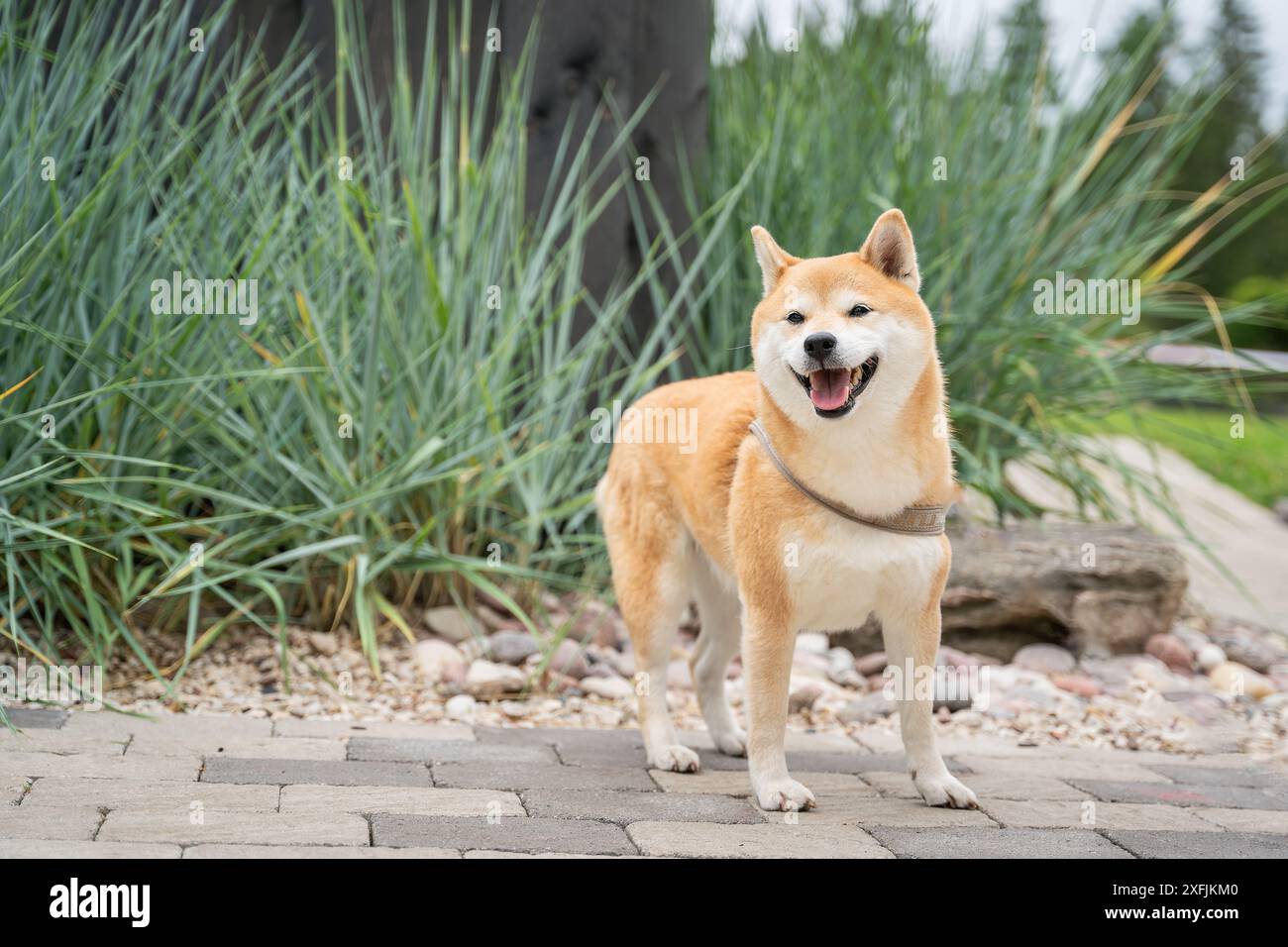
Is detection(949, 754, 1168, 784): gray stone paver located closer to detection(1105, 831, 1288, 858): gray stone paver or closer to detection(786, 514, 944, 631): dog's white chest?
detection(1105, 831, 1288, 858): gray stone paver

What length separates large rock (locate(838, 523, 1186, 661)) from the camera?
459 centimetres

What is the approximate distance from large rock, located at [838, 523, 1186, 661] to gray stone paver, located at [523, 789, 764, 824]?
77.1 inches

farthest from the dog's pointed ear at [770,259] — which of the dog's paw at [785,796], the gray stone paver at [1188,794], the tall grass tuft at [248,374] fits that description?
the gray stone paver at [1188,794]

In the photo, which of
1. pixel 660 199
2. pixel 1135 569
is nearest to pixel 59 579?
pixel 660 199

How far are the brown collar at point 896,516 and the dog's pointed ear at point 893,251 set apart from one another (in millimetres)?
476

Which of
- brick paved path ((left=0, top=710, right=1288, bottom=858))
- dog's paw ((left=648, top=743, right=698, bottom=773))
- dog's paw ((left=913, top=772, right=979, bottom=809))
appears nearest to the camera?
brick paved path ((left=0, top=710, right=1288, bottom=858))

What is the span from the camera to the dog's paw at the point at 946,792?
2.90 m

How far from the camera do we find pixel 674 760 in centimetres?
318

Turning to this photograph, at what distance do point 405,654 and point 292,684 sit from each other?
0.44 m

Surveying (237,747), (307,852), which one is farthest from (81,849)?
(237,747)

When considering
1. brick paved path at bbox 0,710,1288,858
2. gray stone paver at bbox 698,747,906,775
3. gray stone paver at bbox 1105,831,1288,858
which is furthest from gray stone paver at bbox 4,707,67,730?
gray stone paver at bbox 1105,831,1288,858

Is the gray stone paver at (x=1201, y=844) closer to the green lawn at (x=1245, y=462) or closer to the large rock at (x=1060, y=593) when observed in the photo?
the large rock at (x=1060, y=593)

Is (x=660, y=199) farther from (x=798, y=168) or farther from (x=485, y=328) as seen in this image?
(x=485, y=328)

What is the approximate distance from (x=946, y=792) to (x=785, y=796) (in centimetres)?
40
